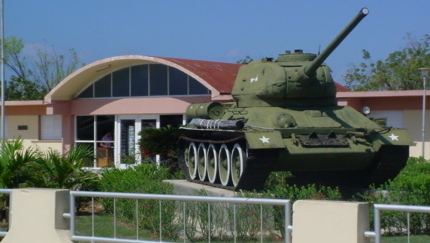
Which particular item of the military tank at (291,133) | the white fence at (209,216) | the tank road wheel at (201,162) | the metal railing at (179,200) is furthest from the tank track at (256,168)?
the metal railing at (179,200)

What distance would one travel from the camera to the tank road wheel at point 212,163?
49.1 feet

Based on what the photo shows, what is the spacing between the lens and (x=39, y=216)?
8297 millimetres

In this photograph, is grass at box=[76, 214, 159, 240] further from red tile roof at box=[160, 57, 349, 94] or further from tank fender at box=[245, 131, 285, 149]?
red tile roof at box=[160, 57, 349, 94]

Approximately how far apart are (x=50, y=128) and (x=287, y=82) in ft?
60.5

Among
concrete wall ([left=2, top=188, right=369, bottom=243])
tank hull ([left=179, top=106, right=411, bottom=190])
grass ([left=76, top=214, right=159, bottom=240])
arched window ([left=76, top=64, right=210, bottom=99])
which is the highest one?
arched window ([left=76, top=64, right=210, bottom=99])

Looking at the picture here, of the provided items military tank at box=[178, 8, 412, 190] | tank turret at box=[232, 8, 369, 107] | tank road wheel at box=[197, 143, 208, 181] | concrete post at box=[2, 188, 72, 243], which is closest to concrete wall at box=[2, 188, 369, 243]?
concrete post at box=[2, 188, 72, 243]

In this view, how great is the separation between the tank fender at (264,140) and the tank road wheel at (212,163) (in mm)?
2332

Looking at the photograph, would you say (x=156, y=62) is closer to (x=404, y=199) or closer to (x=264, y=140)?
(x=264, y=140)

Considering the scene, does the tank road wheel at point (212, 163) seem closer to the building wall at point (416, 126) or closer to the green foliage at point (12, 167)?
the green foliage at point (12, 167)

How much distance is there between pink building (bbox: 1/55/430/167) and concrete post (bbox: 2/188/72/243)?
1342 centimetres

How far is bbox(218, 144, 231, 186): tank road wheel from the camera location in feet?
47.0

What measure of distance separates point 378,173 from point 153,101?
13386 millimetres

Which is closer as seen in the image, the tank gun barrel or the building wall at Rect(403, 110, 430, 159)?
the tank gun barrel

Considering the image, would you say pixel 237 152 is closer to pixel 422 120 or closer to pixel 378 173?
pixel 378 173
